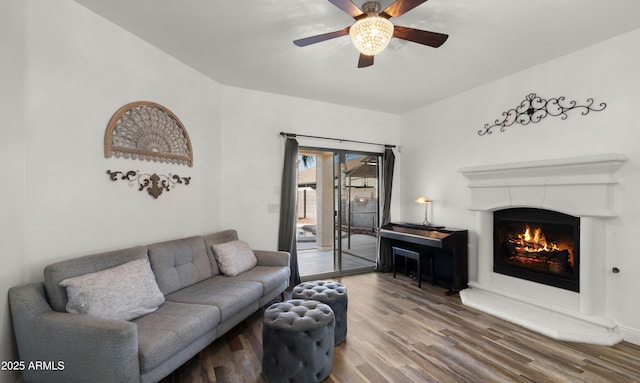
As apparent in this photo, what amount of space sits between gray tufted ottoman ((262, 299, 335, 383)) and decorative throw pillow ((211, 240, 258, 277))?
1.20 metres

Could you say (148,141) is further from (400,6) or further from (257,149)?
(400,6)

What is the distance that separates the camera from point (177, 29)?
8.85 ft

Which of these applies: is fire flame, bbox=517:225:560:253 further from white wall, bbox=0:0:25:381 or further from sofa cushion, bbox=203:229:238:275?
white wall, bbox=0:0:25:381

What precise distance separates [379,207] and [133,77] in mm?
4131

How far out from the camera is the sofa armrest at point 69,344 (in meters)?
1.64

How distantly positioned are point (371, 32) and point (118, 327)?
251 centimetres

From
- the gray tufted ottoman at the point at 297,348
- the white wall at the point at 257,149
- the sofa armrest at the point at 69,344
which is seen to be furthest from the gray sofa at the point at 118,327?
the white wall at the point at 257,149

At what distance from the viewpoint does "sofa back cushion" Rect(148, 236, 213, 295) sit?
2648 millimetres

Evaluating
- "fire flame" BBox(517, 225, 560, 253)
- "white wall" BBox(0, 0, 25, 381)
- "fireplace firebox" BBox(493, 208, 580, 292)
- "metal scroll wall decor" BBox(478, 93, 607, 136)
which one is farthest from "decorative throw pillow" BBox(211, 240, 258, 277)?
"metal scroll wall decor" BBox(478, 93, 607, 136)

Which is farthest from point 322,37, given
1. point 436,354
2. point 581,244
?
point 581,244

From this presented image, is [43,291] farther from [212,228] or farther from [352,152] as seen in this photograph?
[352,152]

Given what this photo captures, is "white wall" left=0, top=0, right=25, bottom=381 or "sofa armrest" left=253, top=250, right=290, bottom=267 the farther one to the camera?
"sofa armrest" left=253, top=250, right=290, bottom=267

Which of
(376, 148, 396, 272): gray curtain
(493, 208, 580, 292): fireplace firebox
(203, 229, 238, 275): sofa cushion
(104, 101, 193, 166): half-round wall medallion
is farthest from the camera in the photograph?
(376, 148, 396, 272): gray curtain

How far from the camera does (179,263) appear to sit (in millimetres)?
2898
